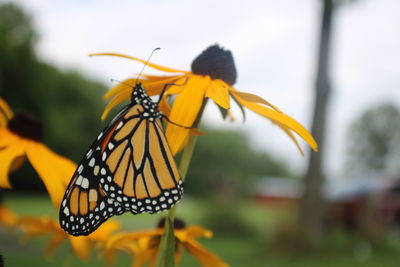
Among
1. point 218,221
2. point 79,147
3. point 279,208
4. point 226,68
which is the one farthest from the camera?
point 79,147

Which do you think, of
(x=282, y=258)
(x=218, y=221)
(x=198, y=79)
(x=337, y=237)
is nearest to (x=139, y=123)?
(x=198, y=79)

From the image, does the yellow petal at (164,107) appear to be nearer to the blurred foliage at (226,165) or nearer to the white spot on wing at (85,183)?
the white spot on wing at (85,183)

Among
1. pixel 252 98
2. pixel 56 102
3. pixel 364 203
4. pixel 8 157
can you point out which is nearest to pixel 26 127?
pixel 8 157

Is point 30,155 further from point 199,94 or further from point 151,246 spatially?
point 199,94

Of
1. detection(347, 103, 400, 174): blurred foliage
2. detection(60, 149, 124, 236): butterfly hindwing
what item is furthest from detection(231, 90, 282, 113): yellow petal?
detection(347, 103, 400, 174): blurred foliage

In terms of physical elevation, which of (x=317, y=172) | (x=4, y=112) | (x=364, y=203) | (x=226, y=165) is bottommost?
(x=226, y=165)

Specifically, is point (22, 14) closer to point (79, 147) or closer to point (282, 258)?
point (79, 147)
